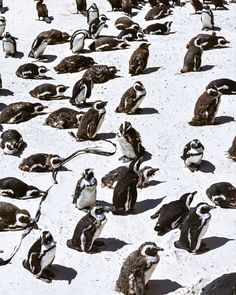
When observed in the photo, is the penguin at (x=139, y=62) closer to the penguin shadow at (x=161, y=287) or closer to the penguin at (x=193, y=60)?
the penguin at (x=193, y=60)

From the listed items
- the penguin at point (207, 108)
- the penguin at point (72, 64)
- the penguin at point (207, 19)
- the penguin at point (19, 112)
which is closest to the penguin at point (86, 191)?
the penguin at point (207, 108)

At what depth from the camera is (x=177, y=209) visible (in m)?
8.96

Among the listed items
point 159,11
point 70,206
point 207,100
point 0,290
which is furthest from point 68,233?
point 159,11

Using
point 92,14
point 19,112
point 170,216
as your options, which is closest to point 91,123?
point 19,112

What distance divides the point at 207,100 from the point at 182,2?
317 inches

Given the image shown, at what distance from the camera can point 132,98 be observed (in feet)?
40.7

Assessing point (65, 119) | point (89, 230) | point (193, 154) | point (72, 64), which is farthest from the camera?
point (72, 64)

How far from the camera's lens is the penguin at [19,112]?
40.9 ft

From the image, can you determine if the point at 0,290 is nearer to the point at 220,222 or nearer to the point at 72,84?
the point at 220,222

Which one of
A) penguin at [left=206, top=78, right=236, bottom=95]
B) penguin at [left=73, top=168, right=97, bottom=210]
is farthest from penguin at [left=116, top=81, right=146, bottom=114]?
penguin at [left=73, top=168, right=97, bottom=210]

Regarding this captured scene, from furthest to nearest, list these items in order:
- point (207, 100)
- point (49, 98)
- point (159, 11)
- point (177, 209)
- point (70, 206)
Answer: point (159, 11), point (49, 98), point (207, 100), point (70, 206), point (177, 209)

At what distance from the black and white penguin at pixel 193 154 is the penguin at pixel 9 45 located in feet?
21.0

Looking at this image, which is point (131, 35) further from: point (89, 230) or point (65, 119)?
point (89, 230)

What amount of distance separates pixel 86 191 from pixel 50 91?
435cm
